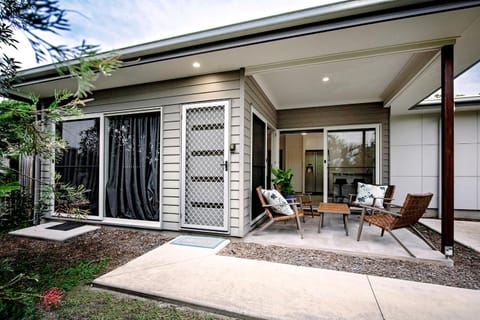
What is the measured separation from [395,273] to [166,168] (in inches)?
139

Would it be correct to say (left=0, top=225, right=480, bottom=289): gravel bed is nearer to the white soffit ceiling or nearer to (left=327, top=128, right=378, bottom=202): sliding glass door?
(left=327, top=128, right=378, bottom=202): sliding glass door

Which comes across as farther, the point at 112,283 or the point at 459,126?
the point at 459,126

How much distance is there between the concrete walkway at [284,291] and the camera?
5.57 feet

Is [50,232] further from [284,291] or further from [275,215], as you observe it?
[284,291]

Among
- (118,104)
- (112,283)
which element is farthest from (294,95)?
(112,283)

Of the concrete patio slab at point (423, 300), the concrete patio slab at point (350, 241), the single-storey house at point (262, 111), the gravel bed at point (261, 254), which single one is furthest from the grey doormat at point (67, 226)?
the concrete patio slab at point (423, 300)

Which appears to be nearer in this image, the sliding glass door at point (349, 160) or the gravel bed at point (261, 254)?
the gravel bed at point (261, 254)

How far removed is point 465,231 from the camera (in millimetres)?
3959

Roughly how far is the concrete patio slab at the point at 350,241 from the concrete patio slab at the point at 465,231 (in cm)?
66

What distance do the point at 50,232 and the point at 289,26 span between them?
16.6 feet

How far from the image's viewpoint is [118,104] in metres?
4.25

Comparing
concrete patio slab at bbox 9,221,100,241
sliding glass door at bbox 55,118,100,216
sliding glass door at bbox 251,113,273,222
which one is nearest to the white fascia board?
sliding glass door at bbox 251,113,273,222

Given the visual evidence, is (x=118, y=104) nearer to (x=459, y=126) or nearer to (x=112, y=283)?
(x=112, y=283)

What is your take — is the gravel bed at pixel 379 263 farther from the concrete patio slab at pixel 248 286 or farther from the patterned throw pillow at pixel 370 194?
the patterned throw pillow at pixel 370 194
